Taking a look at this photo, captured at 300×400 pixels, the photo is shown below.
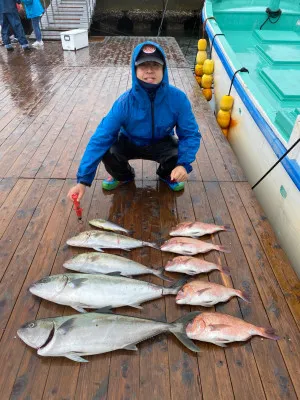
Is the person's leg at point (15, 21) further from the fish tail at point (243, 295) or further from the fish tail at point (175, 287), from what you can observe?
the fish tail at point (243, 295)

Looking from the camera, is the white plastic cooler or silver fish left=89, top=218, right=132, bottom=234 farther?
the white plastic cooler

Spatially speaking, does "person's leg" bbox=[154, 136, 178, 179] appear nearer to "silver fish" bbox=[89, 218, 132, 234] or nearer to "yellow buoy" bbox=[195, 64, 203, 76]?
"silver fish" bbox=[89, 218, 132, 234]

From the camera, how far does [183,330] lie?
206 centimetres

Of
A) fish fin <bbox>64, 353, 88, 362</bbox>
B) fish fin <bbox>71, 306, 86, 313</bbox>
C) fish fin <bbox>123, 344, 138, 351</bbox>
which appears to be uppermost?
fish fin <bbox>64, 353, 88, 362</bbox>

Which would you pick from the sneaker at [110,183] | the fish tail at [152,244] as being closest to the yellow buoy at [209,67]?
the sneaker at [110,183]

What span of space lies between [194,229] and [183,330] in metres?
1.08

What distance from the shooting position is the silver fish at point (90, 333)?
1931 mm

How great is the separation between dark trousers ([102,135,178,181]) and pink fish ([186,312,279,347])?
1.83 m

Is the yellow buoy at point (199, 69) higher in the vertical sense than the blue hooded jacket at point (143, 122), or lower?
lower

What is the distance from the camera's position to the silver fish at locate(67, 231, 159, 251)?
2.75m

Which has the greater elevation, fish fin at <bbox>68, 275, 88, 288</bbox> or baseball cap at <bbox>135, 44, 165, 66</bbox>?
baseball cap at <bbox>135, 44, 165, 66</bbox>

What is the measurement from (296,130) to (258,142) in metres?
1.35

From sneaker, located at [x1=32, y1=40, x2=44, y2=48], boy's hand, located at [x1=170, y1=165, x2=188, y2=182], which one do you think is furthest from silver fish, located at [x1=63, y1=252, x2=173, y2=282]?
sneaker, located at [x1=32, y1=40, x2=44, y2=48]

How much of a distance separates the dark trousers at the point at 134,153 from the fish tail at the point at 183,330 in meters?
1.80
